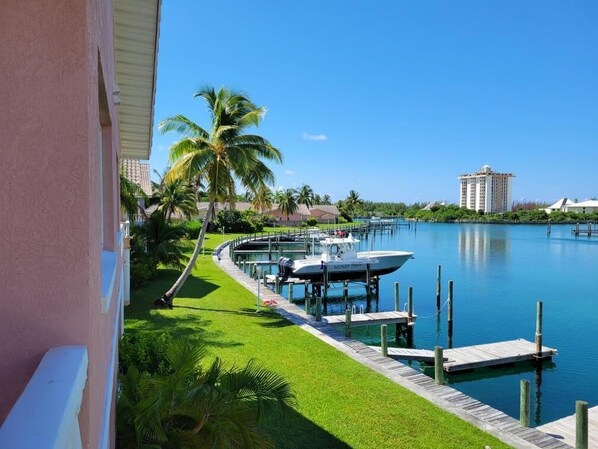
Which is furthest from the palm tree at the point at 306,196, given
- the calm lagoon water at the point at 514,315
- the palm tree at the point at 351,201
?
the calm lagoon water at the point at 514,315

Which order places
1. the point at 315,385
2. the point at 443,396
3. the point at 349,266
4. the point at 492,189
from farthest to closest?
the point at 492,189, the point at 349,266, the point at 315,385, the point at 443,396

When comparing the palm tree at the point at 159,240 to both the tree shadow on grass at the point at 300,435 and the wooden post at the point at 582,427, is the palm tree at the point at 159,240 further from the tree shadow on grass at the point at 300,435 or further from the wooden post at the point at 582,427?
the wooden post at the point at 582,427

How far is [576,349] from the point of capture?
728 inches

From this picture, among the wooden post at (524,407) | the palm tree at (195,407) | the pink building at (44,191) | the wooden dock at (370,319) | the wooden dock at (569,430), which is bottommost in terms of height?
the wooden dock at (569,430)

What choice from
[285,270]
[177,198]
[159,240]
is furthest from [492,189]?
[159,240]

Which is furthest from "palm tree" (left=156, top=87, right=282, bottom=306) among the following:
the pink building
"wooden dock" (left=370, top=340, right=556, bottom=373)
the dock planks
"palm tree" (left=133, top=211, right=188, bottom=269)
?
the pink building

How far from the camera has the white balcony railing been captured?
1.22 m

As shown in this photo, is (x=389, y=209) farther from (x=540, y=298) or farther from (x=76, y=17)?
(x=76, y=17)

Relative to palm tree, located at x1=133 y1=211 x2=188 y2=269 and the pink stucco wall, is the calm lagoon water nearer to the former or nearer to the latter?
palm tree, located at x1=133 y1=211 x2=188 y2=269

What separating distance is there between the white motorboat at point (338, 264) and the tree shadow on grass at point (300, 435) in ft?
63.2

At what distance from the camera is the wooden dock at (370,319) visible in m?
17.9

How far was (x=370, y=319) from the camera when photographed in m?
18.7

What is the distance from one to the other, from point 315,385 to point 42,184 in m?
8.70

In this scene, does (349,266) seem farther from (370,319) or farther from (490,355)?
(490,355)
